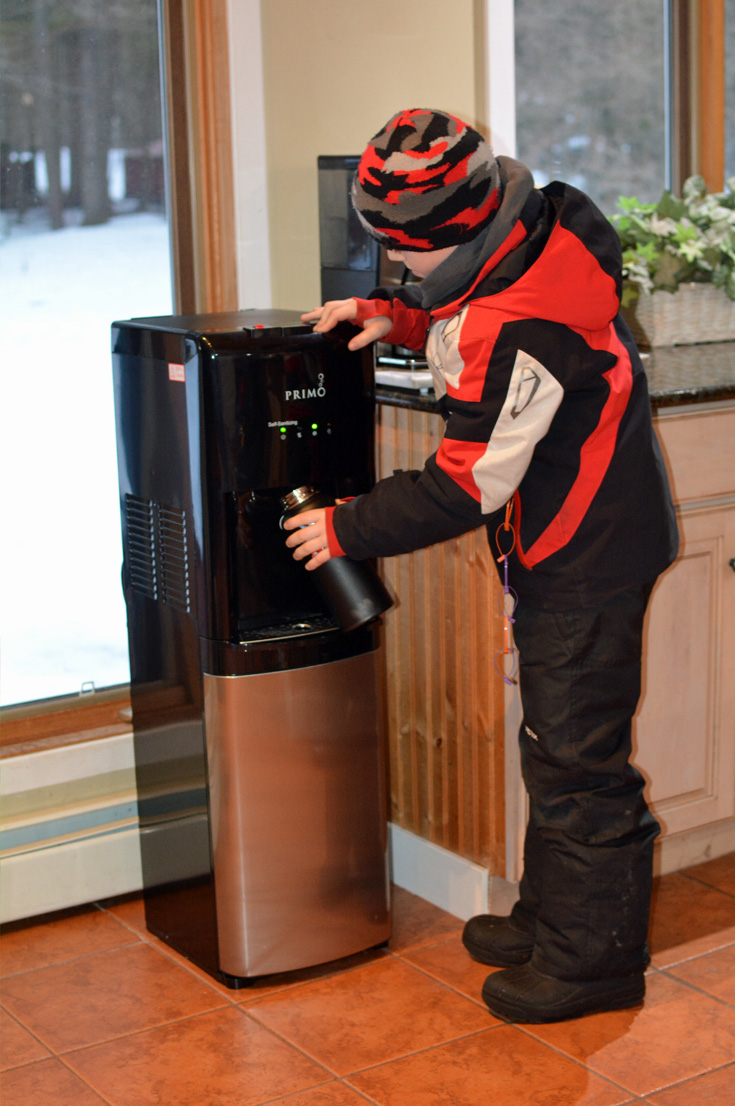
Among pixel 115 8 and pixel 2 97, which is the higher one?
pixel 115 8

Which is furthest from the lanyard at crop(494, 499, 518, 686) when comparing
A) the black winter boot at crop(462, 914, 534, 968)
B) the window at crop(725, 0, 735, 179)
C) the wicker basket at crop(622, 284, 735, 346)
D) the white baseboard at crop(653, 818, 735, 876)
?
the window at crop(725, 0, 735, 179)

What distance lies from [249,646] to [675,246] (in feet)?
4.40

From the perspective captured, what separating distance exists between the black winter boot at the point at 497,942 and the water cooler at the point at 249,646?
0.49 ft

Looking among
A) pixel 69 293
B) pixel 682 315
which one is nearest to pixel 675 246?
pixel 682 315

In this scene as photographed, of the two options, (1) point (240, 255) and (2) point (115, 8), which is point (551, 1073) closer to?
(1) point (240, 255)

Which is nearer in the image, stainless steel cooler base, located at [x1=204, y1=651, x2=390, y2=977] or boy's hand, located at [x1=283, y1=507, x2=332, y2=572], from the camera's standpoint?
boy's hand, located at [x1=283, y1=507, x2=332, y2=572]

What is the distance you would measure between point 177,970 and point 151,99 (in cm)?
150

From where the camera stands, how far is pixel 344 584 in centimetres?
187

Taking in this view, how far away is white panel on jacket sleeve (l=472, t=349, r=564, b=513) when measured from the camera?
1.66 meters

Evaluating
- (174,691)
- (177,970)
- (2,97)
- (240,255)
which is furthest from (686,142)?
(177,970)

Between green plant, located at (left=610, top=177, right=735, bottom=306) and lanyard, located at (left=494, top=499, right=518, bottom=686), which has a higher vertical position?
green plant, located at (left=610, top=177, right=735, bottom=306)

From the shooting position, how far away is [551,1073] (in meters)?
1.83

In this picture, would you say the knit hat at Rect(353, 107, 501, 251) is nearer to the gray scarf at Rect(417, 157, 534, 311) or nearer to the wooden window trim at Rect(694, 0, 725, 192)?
the gray scarf at Rect(417, 157, 534, 311)

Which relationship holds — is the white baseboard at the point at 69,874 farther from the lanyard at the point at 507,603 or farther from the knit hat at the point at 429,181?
the knit hat at the point at 429,181
